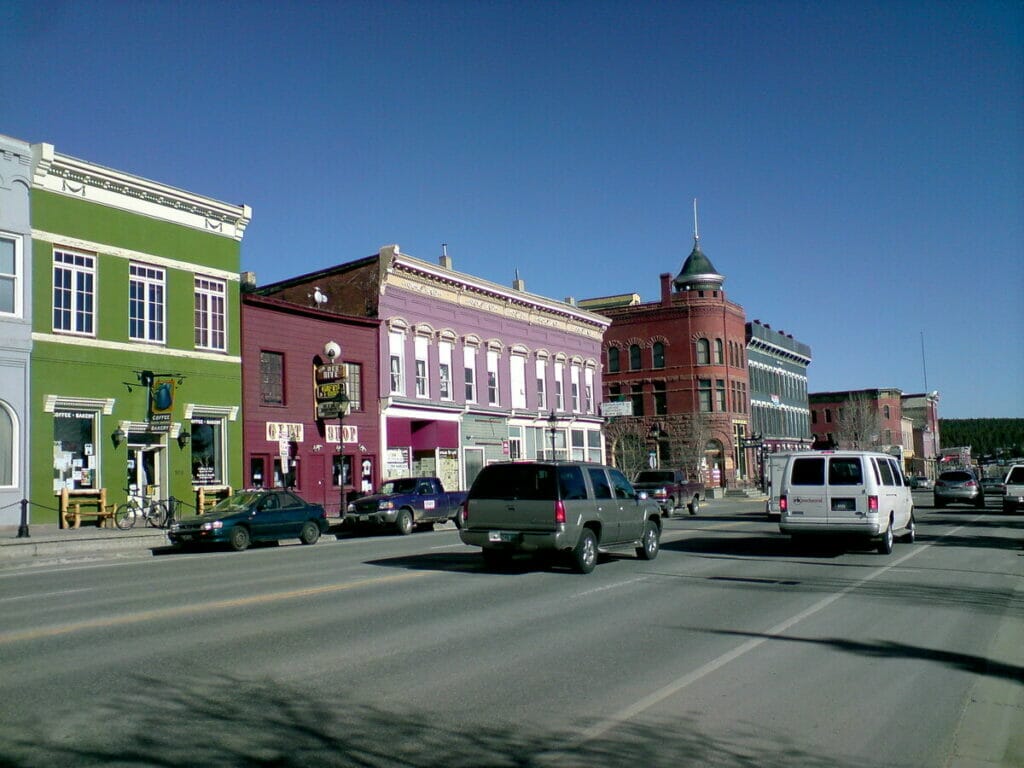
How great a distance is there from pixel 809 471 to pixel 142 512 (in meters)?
18.6

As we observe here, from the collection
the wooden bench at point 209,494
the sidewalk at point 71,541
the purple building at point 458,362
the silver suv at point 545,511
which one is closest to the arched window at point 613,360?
the purple building at point 458,362

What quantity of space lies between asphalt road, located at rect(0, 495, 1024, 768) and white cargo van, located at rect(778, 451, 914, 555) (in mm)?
2465

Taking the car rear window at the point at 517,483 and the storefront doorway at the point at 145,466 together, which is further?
the storefront doorway at the point at 145,466

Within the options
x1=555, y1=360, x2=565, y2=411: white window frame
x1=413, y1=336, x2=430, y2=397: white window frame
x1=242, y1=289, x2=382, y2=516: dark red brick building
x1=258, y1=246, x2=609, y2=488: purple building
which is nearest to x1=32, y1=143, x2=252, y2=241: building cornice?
x1=242, y1=289, x2=382, y2=516: dark red brick building

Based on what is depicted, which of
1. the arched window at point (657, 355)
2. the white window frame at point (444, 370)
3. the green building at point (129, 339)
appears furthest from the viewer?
the arched window at point (657, 355)

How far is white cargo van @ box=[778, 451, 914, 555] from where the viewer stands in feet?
59.9

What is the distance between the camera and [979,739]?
257 inches

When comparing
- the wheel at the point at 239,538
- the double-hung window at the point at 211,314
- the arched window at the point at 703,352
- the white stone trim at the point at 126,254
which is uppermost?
the arched window at the point at 703,352

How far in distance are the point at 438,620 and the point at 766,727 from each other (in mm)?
4991

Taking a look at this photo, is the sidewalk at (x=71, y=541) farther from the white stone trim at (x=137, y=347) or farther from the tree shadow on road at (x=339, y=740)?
the tree shadow on road at (x=339, y=740)

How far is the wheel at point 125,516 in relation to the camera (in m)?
26.6

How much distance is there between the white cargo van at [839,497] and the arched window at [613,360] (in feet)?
162

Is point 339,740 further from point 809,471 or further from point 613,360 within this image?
point 613,360

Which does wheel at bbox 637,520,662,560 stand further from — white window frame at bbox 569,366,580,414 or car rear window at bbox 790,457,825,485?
white window frame at bbox 569,366,580,414
